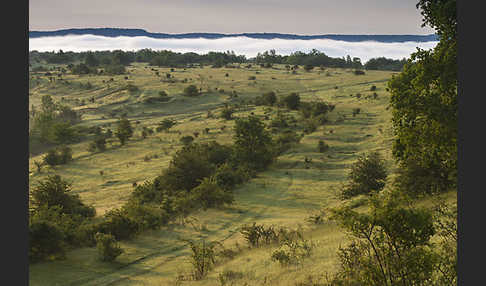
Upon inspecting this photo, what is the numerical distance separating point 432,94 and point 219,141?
21342 mm

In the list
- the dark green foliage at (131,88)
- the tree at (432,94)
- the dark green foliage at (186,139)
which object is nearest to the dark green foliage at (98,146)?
the dark green foliage at (186,139)

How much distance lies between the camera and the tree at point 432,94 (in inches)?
290

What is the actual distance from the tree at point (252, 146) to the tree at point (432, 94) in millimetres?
12332

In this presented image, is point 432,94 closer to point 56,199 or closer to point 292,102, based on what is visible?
point 56,199

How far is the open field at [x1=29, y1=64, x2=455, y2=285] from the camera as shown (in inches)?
336

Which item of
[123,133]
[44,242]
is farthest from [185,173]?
Answer: [123,133]

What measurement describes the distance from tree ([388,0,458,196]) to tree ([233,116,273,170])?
12332mm

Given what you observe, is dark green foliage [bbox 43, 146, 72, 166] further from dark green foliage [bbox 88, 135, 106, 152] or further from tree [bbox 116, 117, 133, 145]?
tree [bbox 116, 117, 133, 145]

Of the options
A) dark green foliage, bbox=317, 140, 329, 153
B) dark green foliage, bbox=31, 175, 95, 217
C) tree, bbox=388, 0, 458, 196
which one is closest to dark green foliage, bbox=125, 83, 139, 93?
dark green foliage, bbox=317, 140, 329, 153

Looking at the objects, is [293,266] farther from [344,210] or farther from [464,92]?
[464,92]

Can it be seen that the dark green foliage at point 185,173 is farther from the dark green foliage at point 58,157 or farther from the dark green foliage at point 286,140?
the dark green foliage at point 58,157

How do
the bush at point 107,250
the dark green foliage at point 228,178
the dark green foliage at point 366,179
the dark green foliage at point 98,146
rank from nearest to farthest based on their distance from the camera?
the bush at point 107,250
the dark green foliage at point 366,179
the dark green foliage at point 228,178
the dark green foliage at point 98,146

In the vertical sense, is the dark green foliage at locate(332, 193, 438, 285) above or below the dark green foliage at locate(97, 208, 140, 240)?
above
